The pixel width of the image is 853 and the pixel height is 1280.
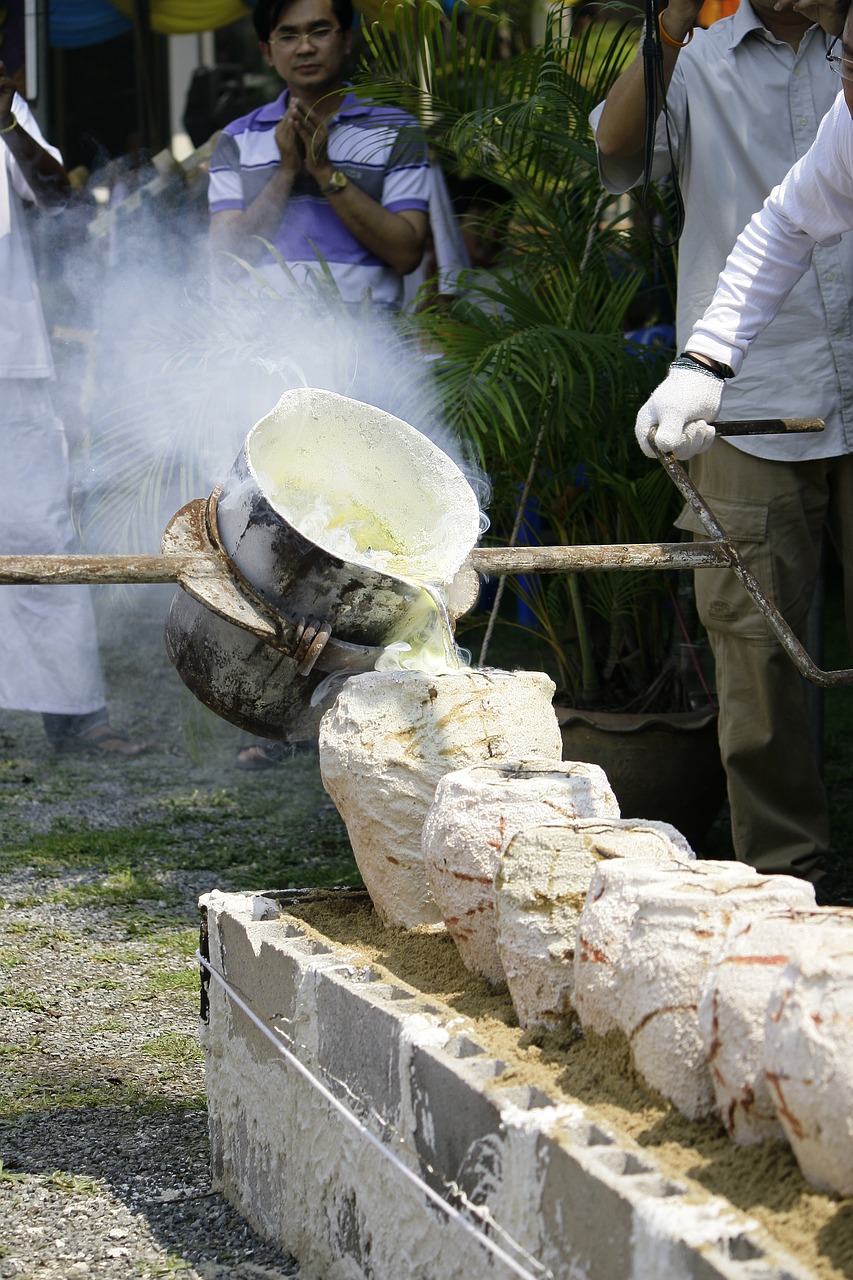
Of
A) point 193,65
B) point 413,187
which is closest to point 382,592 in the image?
point 413,187

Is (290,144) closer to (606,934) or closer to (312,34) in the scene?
(312,34)

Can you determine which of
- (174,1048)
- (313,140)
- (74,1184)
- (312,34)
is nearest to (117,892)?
(174,1048)

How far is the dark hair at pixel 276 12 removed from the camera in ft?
15.0

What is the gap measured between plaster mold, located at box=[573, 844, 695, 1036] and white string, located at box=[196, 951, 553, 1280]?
276 mm

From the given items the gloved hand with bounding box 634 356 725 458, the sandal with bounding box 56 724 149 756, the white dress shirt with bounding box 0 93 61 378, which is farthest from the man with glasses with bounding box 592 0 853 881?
the sandal with bounding box 56 724 149 756

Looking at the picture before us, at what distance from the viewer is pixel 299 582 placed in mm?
2451

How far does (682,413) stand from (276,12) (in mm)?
2692

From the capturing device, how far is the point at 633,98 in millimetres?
3168

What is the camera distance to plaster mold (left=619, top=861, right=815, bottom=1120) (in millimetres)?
1574

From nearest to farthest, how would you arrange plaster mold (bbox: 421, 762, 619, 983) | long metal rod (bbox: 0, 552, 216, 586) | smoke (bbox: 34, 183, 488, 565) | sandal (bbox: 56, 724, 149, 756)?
plaster mold (bbox: 421, 762, 619, 983), long metal rod (bbox: 0, 552, 216, 586), smoke (bbox: 34, 183, 488, 565), sandal (bbox: 56, 724, 149, 756)

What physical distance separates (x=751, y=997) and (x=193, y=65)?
27.0 feet

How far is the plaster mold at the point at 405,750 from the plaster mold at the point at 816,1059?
881 mm

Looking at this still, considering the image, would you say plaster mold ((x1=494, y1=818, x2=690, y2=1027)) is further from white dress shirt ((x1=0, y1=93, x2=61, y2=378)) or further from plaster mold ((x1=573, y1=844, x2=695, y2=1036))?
white dress shirt ((x1=0, y1=93, x2=61, y2=378))

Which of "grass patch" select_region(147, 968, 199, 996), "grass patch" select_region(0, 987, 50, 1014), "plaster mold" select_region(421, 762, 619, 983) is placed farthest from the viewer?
"grass patch" select_region(147, 968, 199, 996)
